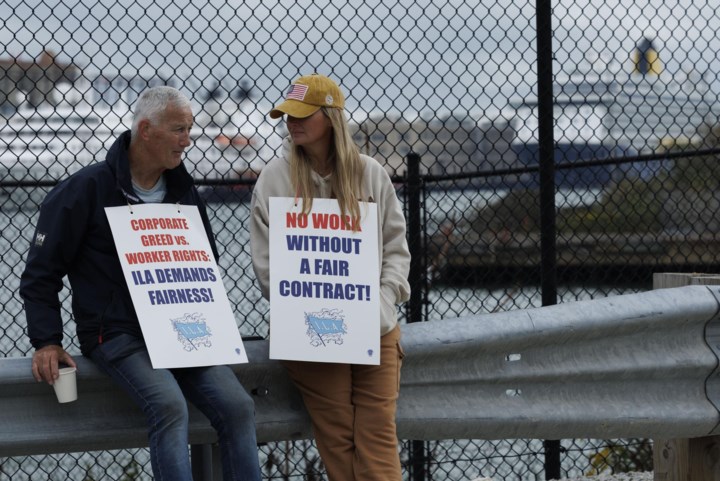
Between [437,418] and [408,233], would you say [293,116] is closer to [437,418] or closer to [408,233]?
[437,418]

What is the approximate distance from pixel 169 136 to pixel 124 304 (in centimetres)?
54

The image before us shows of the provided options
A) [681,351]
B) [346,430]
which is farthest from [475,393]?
[681,351]

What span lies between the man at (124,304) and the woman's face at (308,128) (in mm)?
334

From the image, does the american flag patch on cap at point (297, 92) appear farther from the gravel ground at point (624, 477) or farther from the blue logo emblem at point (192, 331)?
the gravel ground at point (624, 477)

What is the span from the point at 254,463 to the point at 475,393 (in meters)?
0.83

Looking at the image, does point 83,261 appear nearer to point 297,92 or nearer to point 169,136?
point 169,136

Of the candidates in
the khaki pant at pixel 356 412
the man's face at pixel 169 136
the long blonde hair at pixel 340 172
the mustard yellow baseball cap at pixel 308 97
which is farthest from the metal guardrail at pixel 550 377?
the mustard yellow baseball cap at pixel 308 97

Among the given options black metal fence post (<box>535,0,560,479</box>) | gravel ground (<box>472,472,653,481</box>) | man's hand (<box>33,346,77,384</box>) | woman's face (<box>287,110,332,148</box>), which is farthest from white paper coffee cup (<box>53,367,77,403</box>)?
gravel ground (<box>472,472,653,481</box>)

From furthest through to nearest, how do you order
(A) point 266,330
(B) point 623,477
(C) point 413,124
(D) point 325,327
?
(A) point 266,330 < (C) point 413,124 < (B) point 623,477 < (D) point 325,327

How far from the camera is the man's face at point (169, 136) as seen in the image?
3.73 m

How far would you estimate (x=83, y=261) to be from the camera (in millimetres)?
3723

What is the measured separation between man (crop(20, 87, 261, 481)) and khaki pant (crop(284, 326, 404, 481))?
0.95 feet

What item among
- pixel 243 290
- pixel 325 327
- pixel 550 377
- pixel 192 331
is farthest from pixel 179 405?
pixel 243 290

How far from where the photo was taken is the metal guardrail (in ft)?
12.8
